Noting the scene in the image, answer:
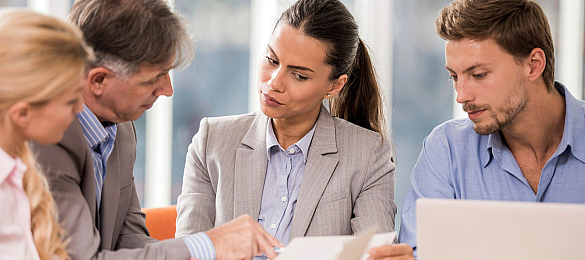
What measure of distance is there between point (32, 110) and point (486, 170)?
136 cm

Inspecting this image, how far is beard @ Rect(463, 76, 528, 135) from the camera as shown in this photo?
166cm

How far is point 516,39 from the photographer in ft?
5.38

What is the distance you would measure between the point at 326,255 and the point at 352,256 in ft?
0.43

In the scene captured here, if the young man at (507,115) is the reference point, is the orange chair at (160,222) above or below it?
below

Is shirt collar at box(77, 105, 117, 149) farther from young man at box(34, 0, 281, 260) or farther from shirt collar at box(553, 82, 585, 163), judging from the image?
shirt collar at box(553, 82, 585, 163)

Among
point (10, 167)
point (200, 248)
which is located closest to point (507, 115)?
point (200, 248)

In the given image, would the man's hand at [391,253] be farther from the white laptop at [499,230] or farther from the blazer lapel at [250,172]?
the blazer lapel at [250,172]

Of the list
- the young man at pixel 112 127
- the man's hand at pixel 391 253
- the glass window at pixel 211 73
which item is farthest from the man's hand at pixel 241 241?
the glass window at pixel 211 73

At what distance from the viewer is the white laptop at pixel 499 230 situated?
104cm

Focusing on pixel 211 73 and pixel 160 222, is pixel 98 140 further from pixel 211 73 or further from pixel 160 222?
pixel 211 73

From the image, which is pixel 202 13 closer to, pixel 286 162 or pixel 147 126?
pixel 147 126

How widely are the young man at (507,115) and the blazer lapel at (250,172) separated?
493mm

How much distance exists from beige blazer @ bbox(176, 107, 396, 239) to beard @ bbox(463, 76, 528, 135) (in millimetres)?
364

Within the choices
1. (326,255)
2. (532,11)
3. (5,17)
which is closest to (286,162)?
(326,255)
